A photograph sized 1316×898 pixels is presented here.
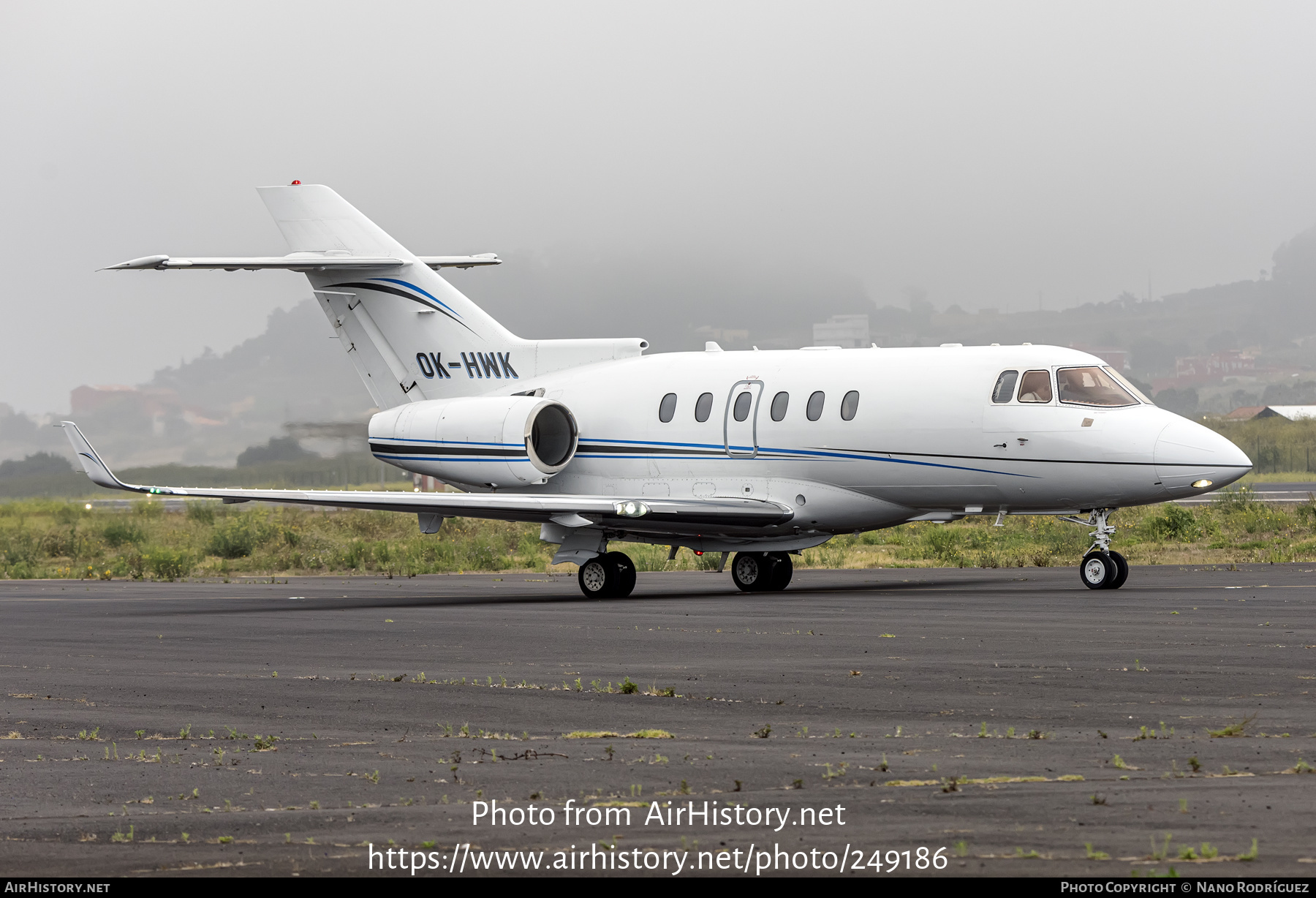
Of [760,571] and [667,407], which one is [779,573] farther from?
[667,407]

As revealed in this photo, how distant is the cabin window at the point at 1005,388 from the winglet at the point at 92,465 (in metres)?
12.3

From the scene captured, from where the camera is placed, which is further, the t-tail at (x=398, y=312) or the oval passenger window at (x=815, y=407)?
the t-tail at (x=398, y=312)

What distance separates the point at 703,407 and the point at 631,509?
8.61 ft

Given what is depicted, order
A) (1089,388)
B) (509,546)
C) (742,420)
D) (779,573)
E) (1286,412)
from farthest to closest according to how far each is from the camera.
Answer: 1. (1286,412)
2. (509,546)
3. (779,573)
4. (742,420)
5. (1089,388)

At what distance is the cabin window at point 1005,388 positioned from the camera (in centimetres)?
2309

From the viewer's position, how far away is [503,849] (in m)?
6.70

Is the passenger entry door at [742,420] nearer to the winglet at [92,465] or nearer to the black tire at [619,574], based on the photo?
the black tire at [619,574]

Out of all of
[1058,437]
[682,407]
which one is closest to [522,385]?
[682,407]

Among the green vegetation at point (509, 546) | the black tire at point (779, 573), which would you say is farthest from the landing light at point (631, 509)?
the green vegetation at point (509, 546)

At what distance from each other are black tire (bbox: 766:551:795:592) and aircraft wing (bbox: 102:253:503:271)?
28.3 feet

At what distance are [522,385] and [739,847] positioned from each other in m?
22.8

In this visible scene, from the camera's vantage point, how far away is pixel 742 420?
2536 centimetres

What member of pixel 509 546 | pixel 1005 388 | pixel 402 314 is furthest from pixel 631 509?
pixel 509 546

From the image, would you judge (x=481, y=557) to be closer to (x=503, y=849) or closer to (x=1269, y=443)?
(x=503, y=849)
